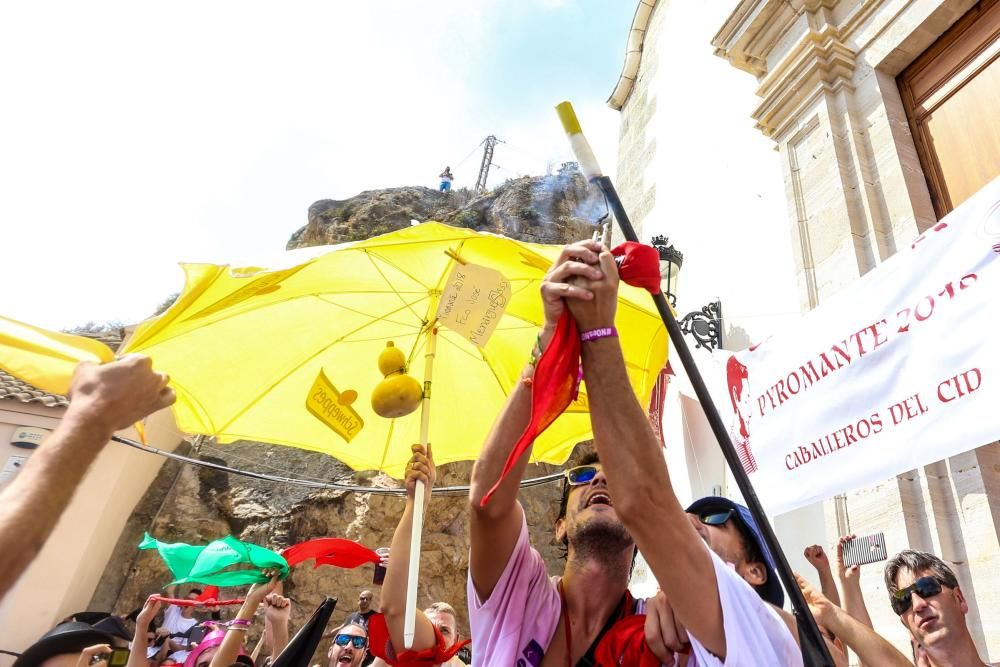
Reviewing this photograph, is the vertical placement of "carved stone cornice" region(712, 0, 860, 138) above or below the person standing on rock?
below

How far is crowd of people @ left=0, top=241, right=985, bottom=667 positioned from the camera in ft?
4.18

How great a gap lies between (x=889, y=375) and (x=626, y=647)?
2.11 metres

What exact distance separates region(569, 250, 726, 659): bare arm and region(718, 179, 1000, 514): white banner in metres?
1.91

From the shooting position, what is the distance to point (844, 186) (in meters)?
4.61

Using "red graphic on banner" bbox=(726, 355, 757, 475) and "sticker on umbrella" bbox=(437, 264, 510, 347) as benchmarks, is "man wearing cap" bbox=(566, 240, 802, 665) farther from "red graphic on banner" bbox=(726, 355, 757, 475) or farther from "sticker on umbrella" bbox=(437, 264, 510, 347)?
"red graphic on banner" bbox=(726, 355, 757, 475)

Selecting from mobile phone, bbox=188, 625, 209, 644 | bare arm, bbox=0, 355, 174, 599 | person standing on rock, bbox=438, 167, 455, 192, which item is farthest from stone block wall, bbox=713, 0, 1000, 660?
person standing on rock, bbox=438, 167, 455, 192

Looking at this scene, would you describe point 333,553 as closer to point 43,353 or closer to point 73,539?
point 43,353

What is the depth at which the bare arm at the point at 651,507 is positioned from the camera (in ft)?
4.17

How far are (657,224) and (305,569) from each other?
904 cm

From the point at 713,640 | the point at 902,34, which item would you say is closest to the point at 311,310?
the point at 713,640

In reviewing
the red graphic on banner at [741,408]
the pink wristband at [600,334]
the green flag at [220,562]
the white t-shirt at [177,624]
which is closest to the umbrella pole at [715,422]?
the pink wristband at [600,334]

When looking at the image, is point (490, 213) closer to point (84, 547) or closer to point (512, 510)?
point (84, 547)

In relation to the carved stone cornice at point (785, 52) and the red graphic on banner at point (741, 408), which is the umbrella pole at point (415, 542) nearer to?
the red graphic on banner at point (741, 408)

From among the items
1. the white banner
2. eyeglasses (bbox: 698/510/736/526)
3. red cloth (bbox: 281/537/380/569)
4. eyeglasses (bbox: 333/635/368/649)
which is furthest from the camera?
red cloth (bbox: 281/537/380/569)
